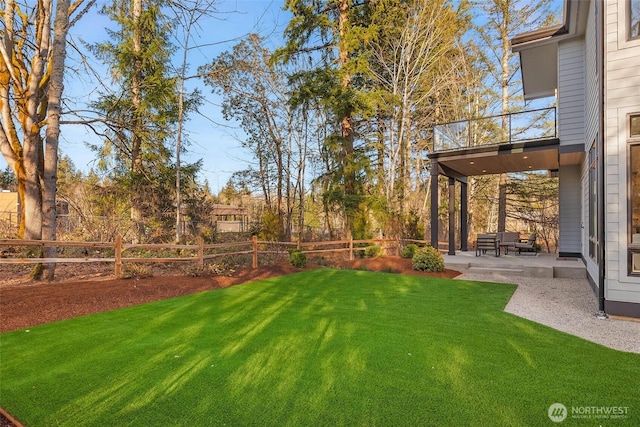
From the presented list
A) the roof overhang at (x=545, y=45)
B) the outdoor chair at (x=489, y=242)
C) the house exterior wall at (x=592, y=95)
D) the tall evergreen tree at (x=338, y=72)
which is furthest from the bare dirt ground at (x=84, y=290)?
the roof overhang at (x=545, y=45)

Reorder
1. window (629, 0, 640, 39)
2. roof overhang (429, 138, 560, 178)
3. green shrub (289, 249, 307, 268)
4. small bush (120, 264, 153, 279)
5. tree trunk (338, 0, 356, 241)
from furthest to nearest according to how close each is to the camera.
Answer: tree trunk (338, 0, 356, 241)
green shrub (289, 249, 307, 268)
roof overhang (429, 138, 560, 178)
small bush (120, 264, 153, 279)
window (629, 0, 640, 39)

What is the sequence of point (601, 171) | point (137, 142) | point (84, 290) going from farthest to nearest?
point (137, 142)
point (84, 290)
point (601, 171)

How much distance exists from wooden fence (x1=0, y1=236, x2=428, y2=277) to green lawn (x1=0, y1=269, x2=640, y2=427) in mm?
2067

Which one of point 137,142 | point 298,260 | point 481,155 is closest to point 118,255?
point 298,260

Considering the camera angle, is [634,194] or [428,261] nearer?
[634,194]

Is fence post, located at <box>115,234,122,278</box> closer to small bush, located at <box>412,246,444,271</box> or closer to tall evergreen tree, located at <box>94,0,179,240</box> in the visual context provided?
tall evergreen tree, located at <box>94,0,179,240</box>

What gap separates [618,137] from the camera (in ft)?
15.2

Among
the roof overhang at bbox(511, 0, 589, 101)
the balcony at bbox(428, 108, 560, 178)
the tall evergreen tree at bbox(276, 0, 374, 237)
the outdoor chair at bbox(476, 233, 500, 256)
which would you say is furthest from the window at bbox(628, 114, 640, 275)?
the tall evergreen tree at bbox(276, 0, 374, 237)

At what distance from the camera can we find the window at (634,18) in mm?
4617

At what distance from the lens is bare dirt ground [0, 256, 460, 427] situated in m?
4.69

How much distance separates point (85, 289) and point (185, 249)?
4.20 metres

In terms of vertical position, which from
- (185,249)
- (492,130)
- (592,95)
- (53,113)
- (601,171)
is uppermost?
(492,130)

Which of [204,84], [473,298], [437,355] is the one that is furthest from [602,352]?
[204,84]

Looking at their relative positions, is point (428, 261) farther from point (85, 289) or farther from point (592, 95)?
point (85, 289)
